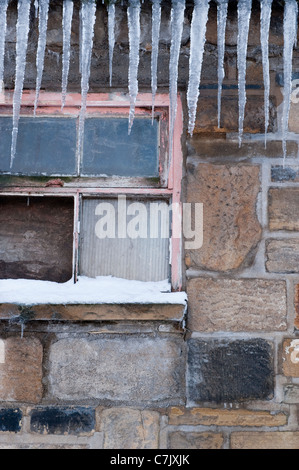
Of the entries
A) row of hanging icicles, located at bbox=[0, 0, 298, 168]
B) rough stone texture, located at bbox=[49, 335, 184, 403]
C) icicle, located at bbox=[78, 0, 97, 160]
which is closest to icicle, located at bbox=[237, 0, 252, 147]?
row of hanging icicles, located at bbox=[0, 0, 298, 168]

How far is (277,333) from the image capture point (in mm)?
2600

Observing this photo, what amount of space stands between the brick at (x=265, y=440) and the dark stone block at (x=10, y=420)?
100 centimetres

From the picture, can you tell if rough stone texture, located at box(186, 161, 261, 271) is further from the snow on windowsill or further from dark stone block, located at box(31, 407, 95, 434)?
dark stone block, located at box(31, 407, 95, 434)

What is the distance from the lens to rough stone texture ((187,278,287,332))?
2.60 meters

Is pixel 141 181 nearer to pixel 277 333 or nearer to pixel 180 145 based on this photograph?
pixel 180 145

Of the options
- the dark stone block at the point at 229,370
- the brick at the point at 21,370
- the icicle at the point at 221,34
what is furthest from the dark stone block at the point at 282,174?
the brick at the point at 21,370

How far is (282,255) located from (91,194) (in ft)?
3.20

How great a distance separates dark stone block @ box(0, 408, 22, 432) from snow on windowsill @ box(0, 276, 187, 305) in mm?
521

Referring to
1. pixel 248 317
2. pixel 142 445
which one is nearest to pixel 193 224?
pixel 248 317

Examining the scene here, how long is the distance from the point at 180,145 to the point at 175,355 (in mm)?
1021

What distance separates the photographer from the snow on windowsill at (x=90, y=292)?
2.54 m

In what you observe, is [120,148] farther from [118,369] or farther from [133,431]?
[133,431]

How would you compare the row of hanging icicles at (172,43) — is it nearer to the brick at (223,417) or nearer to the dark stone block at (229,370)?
the dark stone block at (229,370)

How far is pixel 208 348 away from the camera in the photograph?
2.59 metres
